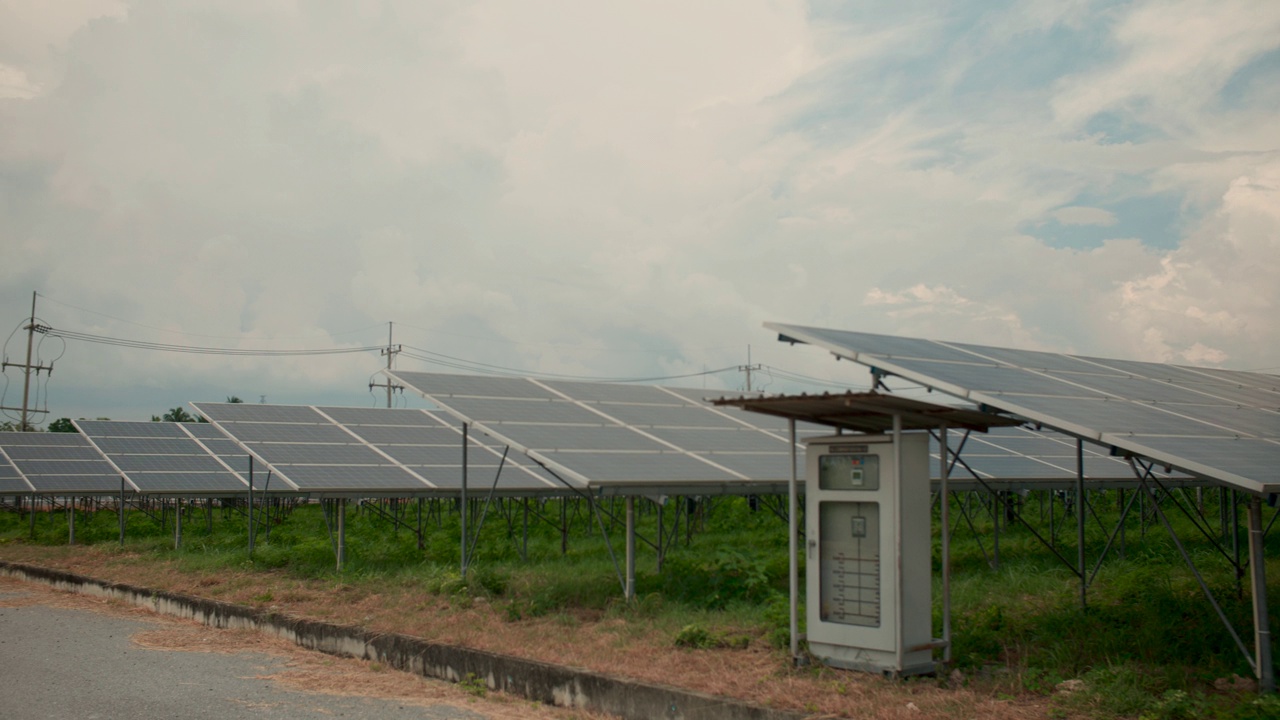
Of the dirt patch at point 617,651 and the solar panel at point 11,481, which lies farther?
the solar panel at point 11,481

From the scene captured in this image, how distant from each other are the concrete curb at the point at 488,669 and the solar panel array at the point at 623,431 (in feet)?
7.76

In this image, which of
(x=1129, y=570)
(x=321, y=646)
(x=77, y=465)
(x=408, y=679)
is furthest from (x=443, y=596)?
(x=77, y=465)

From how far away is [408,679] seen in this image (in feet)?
35.0

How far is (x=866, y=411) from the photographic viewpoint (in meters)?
8.46

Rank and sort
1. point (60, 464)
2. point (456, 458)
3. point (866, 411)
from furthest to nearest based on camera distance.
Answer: point (60, 464)
point (456, 458)
point (866, 411)

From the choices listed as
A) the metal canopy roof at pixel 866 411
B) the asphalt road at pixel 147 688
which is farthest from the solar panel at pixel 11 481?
the metal canopy roof at pixel 866 411

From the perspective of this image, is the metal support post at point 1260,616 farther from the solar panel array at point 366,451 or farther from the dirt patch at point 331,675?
the solar panel array at point 366,451

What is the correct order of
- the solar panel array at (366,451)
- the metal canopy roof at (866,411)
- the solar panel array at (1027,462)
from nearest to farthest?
the metal canopy roof at (866,411) < the solar panel array at (1027,462) < the solar panel array at (366,451)

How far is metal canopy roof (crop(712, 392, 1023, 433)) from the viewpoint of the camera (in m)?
8.06

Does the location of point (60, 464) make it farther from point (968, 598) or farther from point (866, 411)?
point (866, 411)

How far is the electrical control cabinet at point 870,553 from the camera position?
8430 mm

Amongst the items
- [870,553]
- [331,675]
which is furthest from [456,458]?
[870,553]

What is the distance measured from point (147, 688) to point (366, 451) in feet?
31.2

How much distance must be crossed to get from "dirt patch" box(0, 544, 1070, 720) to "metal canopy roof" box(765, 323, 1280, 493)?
7.08ft
